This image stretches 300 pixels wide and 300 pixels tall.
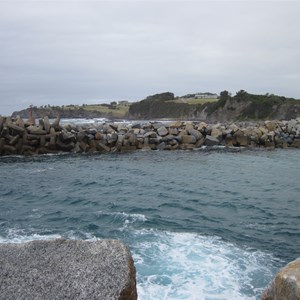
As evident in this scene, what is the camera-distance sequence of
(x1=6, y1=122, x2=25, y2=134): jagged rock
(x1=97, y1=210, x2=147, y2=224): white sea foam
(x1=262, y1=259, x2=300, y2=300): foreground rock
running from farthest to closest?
(x1=6, y1=122, x2=25, y2=134): jagged rock < (x1=97, y1=210, x2=147, y2=224): white sea foam < (x1=262, y1=259, x2=300, y2=300): foreground rock

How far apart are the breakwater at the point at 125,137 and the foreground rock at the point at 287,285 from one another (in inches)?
1023

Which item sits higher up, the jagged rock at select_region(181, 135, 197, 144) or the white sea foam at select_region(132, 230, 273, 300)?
the jagged rock at select_region(181, 135, 197, 144)

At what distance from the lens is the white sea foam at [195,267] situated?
22.2 feet

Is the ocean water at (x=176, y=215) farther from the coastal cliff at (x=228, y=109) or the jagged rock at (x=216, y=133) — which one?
the coastal cliff at (x=228, y=109)

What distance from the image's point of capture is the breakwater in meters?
28.0

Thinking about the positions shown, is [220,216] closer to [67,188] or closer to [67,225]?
[67,225]

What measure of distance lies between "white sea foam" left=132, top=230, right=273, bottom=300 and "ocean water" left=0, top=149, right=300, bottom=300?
19 mm

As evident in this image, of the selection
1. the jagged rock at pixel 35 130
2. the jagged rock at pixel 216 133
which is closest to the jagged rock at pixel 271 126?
the jagged rock at pixel 216 133

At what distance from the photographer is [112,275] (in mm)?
3992

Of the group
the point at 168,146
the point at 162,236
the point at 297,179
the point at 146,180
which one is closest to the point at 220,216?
the point at 162,236

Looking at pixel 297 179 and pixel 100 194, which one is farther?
pixel 297 179

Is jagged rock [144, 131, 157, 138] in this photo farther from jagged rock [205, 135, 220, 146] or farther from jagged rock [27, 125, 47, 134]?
jagged rock [27, 125, 47, 134]

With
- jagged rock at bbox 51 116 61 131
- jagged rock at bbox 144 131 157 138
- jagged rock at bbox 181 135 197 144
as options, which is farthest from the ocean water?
jagged rock at bbox 181 135 197 144

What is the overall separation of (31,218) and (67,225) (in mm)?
1569
